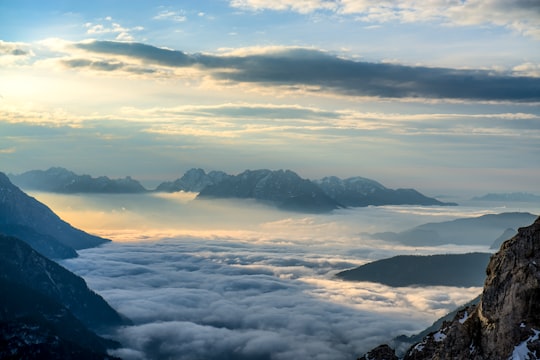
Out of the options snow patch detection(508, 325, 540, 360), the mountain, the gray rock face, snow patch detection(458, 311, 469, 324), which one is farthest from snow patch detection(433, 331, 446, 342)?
snow patch detection(508, 325, 540, 360)

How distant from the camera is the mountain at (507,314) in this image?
117875mm

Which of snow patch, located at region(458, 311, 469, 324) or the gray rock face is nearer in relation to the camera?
Answer: snow patch, located at region(458, 311, 469, 324)

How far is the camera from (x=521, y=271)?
122 m

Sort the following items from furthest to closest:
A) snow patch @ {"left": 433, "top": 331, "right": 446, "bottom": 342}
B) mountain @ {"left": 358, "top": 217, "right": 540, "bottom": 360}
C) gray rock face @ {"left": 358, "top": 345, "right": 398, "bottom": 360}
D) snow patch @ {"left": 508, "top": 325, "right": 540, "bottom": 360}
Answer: gray rock face @ {"left": 358, "top": 345, "right": 398, "bottom": 360} → snow patch @ {"left": 433, "top": 331, "right": 446, "bottom": 342} → mountain @ {"left": 358, "top": 217, "right": 540, "bottom": 360} → snow patch @ {"left": 508, "top": 325, "right": 540, "bottom": 360}

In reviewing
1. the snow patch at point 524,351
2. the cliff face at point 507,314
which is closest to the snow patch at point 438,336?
the cliff face at point 507,314

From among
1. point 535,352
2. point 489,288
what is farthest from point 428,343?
point 535,352

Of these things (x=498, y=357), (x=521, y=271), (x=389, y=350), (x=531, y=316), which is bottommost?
(x=389, y=350)

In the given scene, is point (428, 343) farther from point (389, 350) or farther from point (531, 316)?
point (531, 316)

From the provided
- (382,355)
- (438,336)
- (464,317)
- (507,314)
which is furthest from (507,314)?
(382,355)

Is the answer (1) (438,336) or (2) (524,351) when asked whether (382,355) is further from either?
(2) (524,351)

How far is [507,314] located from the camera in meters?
121

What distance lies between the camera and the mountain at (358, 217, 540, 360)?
387 feet

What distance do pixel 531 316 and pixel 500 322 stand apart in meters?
6.53

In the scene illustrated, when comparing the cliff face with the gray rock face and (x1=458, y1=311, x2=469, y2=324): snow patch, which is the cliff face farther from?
the gray rock face
